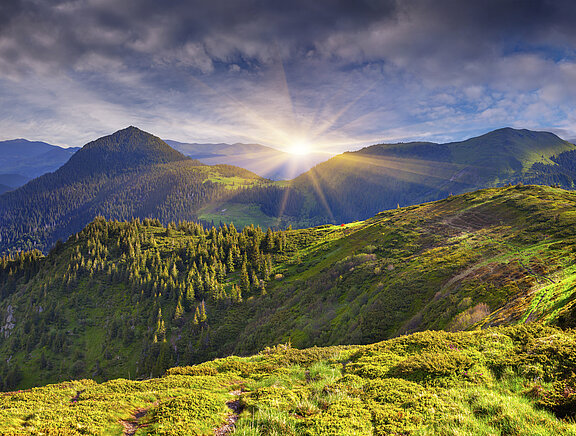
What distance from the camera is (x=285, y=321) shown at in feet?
177

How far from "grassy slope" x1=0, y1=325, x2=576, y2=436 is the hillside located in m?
4.61

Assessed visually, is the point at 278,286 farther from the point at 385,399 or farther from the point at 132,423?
the point at 385,399

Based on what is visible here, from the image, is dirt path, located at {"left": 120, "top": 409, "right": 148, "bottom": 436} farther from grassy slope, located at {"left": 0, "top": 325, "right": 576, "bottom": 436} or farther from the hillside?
the hillside

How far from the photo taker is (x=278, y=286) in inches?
3209

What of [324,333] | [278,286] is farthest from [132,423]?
[278,286]

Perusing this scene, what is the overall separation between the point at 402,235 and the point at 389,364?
180 ft

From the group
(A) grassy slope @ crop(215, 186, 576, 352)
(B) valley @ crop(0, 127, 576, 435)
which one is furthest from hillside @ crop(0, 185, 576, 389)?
(B) valley @ crop(0, 127, 576, 435)

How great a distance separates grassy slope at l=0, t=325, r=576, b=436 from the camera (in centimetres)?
789

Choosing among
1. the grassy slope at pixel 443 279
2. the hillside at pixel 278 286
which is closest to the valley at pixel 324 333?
the grassy slope at pixel 443 279

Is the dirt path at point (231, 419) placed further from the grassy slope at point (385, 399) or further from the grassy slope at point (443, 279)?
the grassy slope at point (443, 279)

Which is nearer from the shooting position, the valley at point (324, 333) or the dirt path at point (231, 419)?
the dirt path at point (231, 419)

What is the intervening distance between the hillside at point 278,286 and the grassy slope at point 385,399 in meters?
4.61

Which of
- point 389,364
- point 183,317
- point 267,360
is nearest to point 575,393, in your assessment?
point 389,364

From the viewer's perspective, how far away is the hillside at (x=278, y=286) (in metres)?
28.5
